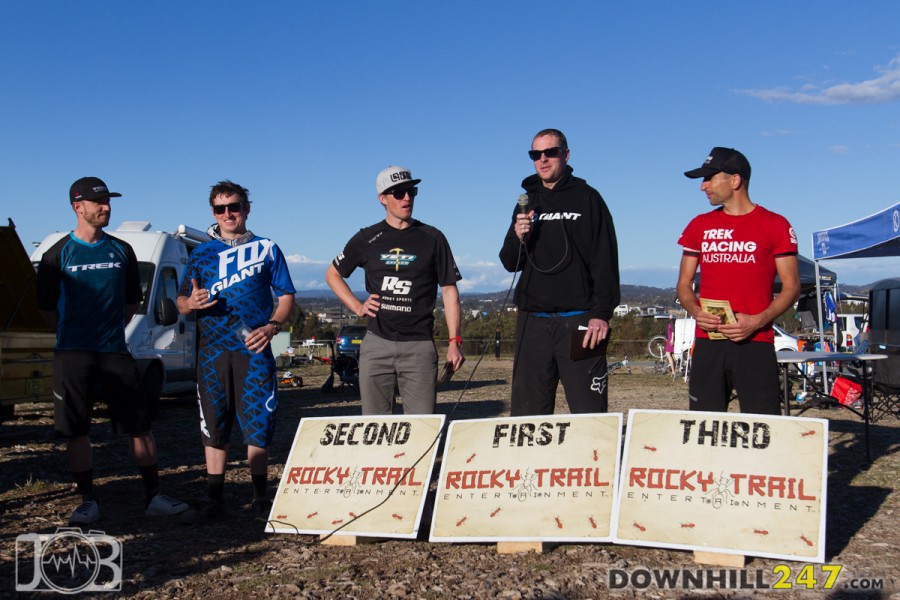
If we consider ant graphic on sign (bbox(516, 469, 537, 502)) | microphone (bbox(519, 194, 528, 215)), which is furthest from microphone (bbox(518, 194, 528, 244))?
ant graphic on sign (bbox(516, 469, 537, 502))

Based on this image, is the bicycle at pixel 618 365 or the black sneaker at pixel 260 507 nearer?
the black sneaker at pixel 260 507

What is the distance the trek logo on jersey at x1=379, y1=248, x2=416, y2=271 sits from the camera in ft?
17.0

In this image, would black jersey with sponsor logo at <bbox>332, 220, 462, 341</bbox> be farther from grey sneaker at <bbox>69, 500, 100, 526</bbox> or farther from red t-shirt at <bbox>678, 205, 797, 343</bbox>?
grey sneaker at <bbox>69, 500, 100, 526</bbox>

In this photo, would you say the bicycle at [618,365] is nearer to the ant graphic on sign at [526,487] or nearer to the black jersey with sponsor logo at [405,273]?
the black jersey with sponsor logo at [405,273]

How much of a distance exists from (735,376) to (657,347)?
25381mm

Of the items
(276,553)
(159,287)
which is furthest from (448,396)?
(276,553)

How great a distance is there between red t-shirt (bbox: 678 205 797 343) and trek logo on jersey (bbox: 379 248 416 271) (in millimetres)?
1760

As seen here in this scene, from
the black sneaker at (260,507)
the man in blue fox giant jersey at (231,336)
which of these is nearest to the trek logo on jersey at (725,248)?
the man in blue fox giant jersey at (231,336)

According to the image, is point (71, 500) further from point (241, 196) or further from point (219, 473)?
point (241, 196)

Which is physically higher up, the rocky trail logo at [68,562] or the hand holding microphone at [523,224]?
the hand holding microphone at [523,224]

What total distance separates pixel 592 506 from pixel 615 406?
9.50 m

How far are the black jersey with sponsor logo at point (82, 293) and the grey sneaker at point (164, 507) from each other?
1015 millimetres

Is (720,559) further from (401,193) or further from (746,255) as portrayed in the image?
(401,193)

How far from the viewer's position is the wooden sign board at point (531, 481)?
4.36 metres
